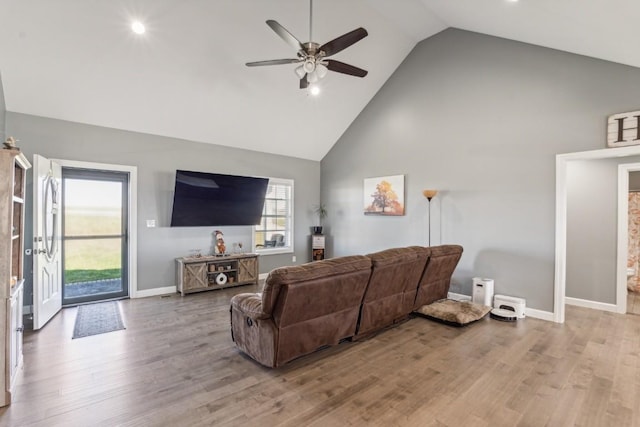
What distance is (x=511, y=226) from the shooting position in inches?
189

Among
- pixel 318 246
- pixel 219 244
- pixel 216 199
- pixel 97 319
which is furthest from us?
pixel 318 246

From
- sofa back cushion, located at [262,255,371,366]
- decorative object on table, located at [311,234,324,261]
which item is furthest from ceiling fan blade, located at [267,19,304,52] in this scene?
A: decorative object on table, located at [311,234,324,261]

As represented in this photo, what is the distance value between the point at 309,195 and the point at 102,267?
4499 millimetres

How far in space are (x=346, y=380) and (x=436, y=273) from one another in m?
2.34

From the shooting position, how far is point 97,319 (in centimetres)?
432

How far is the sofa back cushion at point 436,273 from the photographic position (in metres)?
4.27

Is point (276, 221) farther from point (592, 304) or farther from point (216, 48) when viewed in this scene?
point (592, 304)

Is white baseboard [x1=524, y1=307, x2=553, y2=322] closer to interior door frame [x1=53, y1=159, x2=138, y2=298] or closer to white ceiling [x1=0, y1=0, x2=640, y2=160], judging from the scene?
white ceiling [x1=0, y1=0, x2=640, y2=160]

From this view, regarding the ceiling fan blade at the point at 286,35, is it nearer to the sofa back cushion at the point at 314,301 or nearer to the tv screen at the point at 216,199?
the sofa back cushion at the point at 314,301

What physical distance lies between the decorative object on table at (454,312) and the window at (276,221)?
3806 mm

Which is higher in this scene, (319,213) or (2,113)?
(2,113)

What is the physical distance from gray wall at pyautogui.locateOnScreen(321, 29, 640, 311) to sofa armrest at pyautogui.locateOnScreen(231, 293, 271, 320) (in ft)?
12.4

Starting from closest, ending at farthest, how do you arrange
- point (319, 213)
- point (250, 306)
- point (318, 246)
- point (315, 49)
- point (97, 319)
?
point (250, 306) < point (315, 49) < point (97, 319) < point (318, 246) < point (319, 213)

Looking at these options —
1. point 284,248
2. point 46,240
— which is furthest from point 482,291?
point 46,240
